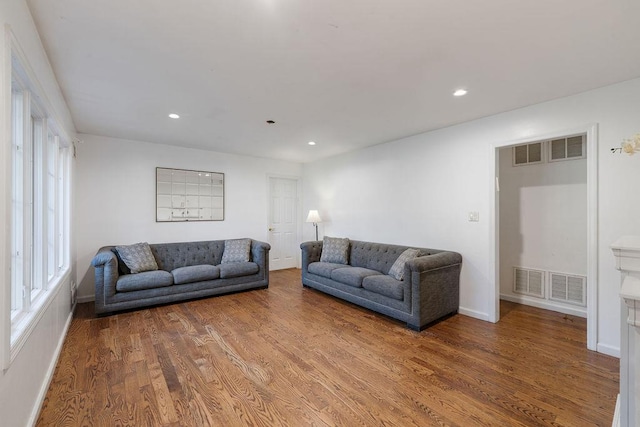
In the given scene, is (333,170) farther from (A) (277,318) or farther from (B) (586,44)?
(B) (586,44)

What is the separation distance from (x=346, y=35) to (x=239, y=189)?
426cm

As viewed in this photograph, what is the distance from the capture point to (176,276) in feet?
13.2

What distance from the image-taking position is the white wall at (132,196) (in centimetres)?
424

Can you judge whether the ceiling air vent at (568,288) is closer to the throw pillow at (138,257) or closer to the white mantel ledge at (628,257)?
the white mantel ledge at (628,257)

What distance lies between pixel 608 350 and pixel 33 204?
501cm

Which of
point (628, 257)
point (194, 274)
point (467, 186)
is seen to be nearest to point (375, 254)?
point (467, 186)

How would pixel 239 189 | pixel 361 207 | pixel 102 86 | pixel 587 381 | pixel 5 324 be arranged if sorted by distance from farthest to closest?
pixel 239 189 → pixel 361 207 → pixel 102 86 → pixel 587 381 → pixel 5 324

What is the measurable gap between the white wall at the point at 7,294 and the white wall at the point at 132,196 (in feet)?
6.70

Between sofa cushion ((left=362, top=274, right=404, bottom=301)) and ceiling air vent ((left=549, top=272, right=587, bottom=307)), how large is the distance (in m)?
2.12

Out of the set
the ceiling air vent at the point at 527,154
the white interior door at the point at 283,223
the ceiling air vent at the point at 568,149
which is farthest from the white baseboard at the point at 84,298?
the ceiling air vent at the point at 568,149

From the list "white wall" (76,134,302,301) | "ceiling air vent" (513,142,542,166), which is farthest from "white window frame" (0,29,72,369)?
"ceiling air vent" (513,142,542,166)

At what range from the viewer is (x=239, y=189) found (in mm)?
5691

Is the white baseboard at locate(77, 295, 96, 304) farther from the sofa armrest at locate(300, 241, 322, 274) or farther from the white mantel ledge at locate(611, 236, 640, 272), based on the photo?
the white mantel ledge at locate(611, 236, 640, 272)

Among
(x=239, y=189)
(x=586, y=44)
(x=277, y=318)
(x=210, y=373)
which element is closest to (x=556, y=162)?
(x=586, y=44)
